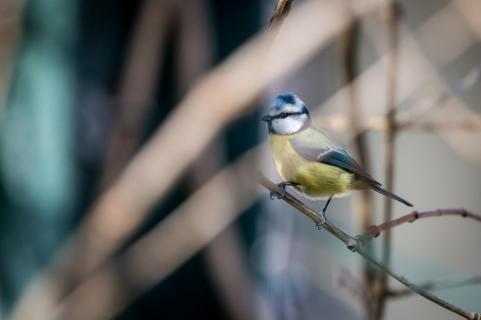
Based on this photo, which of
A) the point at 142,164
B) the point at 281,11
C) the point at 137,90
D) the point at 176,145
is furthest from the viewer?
the point at 137,90

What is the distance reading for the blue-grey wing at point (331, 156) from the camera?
0.85 ft

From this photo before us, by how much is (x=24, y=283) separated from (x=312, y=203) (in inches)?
29.6

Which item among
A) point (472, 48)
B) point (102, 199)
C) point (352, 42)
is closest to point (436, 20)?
point (472, 48)

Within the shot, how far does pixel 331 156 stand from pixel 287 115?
27 millimetres

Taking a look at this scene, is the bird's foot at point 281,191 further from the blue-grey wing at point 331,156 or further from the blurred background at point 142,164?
the blurred background at point 142,164

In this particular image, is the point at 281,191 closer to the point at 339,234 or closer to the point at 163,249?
the point at 339,234

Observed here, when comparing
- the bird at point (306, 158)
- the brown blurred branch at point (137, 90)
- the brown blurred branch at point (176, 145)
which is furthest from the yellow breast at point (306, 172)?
the brown blurred branch at point (137, 90)

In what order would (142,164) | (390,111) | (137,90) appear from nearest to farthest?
1. (390,111)
2. (142,164)
3. (137,90)

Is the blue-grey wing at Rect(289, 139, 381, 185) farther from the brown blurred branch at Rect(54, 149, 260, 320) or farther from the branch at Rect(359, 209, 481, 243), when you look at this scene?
the brown blurred branch at Rect(54, 149, 260, 320)

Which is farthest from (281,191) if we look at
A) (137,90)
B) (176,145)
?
(137,90)

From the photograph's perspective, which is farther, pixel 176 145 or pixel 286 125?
pixel 176 145

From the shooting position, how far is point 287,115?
0.83ft

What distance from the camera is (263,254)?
0.52m

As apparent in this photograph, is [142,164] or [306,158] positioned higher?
[142,164]
